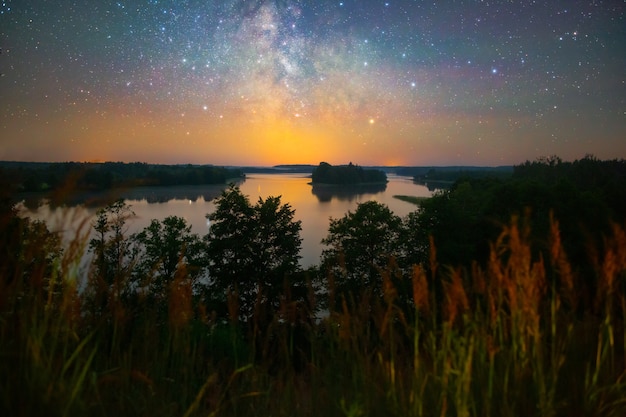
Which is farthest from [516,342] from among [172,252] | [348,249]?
[172,252]

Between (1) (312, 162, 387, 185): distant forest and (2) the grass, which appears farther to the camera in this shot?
(1) (312, 162, 387, 185): distant forest

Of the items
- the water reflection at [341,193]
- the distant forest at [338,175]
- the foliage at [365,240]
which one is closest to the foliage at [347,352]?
the foliage at [365,240]

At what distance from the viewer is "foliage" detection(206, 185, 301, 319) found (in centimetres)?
1747

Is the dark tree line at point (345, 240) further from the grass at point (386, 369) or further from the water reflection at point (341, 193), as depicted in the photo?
the water reflection at point (341, 193)

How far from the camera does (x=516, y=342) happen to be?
2.11 m

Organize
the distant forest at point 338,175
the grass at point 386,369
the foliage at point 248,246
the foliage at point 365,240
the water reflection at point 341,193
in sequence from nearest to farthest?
the grass at point 386,369 < the foliage at point 248,246 < the foliage at point 365,240 < the water reflection at point 341,193 < the distant forest at point 338,175

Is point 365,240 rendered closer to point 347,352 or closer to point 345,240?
point 345,240

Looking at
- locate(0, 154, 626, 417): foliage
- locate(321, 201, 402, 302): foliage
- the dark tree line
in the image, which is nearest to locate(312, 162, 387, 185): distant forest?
the dark tree line

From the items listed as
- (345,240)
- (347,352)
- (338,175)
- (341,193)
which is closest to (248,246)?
(345,240)

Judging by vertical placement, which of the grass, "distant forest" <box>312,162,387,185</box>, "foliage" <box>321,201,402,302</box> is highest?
"distant forest" <box>312,162,387,185</box>

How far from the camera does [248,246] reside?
1856cm

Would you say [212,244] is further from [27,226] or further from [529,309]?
[529,309]

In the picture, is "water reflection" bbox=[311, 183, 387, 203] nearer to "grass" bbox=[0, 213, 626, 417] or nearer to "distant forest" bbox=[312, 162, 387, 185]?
"distant forest" bbox=[312, 162, 387, 185]

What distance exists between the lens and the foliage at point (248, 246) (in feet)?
57.3
